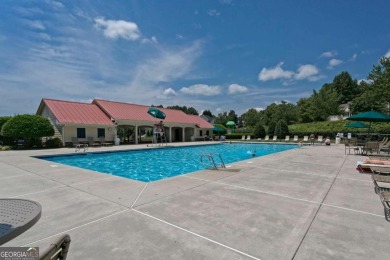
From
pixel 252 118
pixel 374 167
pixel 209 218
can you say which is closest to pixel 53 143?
Result: pixel 209 218

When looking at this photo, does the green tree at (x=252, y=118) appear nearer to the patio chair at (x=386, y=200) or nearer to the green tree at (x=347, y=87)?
the green tree at (x=347, y=87)

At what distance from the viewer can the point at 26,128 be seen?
1766 centimetres

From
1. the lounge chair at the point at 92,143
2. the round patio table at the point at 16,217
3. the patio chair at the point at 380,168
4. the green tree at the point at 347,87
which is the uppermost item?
the green tree at the point at 347,87

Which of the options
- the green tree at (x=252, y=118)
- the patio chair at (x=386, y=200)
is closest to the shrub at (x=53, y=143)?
the patio chair at (x=386, y=200)

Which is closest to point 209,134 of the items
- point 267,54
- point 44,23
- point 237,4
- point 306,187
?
point 267,54

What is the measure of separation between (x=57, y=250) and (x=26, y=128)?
20.8m

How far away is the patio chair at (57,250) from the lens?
42.1 inches

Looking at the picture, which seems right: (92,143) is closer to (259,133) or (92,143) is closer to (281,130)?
(259,133)

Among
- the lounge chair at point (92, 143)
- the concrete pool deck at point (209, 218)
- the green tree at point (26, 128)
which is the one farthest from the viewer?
the lounge chair at point (92, 143)

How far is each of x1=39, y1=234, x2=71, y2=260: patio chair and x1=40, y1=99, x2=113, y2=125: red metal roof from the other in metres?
21.0

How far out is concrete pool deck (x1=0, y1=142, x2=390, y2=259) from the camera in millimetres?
2611

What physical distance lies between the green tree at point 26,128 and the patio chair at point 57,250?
67.6 ft

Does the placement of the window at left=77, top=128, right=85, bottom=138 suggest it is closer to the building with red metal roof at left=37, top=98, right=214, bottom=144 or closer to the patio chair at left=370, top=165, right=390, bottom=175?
the building with red metal roof at left=37, top=98, right=214, bottom=144

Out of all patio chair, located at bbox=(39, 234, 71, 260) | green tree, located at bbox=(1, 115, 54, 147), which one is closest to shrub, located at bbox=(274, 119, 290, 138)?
green tree, located at bbox=(1, 115, 54, 147)
